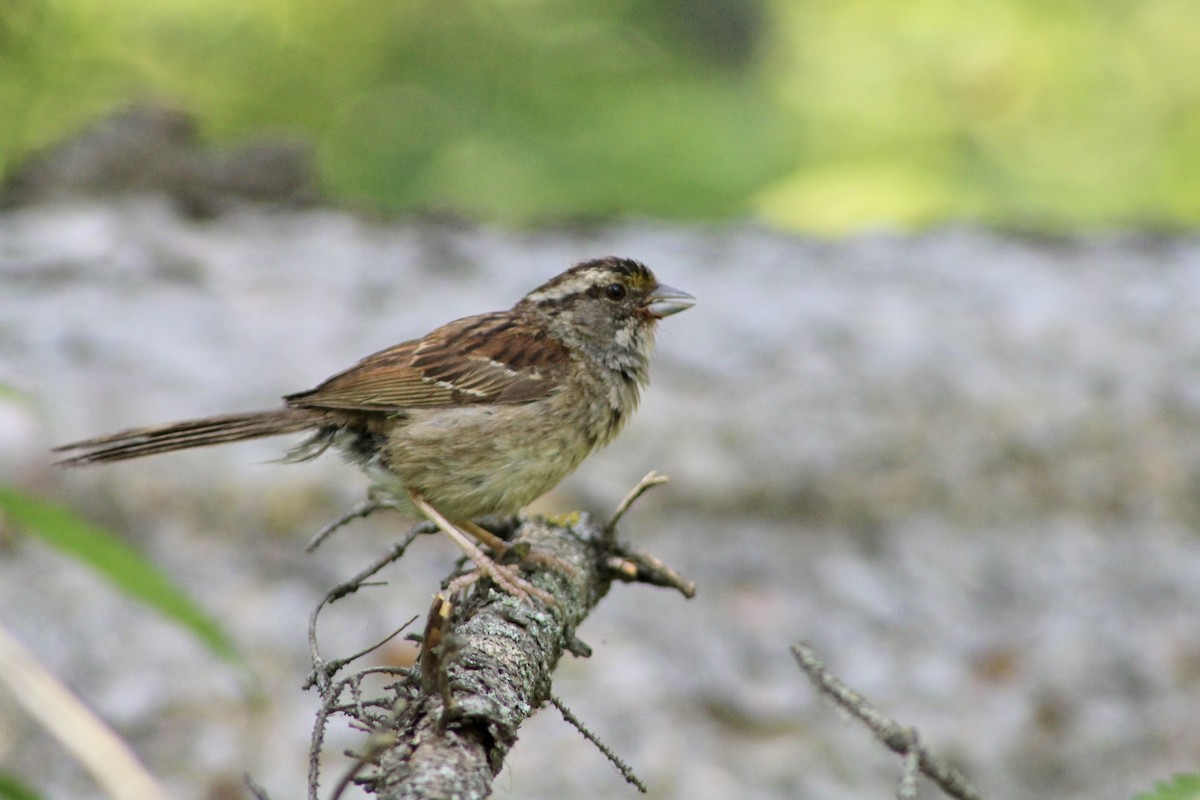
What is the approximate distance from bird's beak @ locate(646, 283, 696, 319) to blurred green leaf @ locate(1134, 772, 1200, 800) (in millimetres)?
3220

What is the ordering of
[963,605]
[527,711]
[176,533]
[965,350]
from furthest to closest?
[965,350] → [963,605] → [176,533] → [527,711]

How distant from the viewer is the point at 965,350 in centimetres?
662

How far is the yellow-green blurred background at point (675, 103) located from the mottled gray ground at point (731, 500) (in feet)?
2.47

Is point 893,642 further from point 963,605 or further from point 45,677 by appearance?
point 45,677

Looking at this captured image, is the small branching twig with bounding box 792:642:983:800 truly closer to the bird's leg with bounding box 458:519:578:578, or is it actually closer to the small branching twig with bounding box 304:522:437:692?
the small branching twig with bounding box 304:522:437:692

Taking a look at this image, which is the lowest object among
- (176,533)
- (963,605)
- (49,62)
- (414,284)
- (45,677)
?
(45,677)

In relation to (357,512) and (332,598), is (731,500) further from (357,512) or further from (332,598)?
(332,598)

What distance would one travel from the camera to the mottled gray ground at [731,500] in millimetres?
5418

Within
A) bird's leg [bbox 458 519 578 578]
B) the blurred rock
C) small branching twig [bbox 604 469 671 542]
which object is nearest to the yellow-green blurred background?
the blurred rock

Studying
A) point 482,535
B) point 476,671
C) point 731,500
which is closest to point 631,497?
point 476,671

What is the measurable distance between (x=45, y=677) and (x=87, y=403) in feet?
16.5

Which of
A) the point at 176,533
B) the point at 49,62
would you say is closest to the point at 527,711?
the point at 176,533

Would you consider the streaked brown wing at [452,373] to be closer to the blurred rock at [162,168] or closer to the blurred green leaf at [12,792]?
the blurred green leaf at [12,792]

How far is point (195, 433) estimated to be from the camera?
3.62 meters
